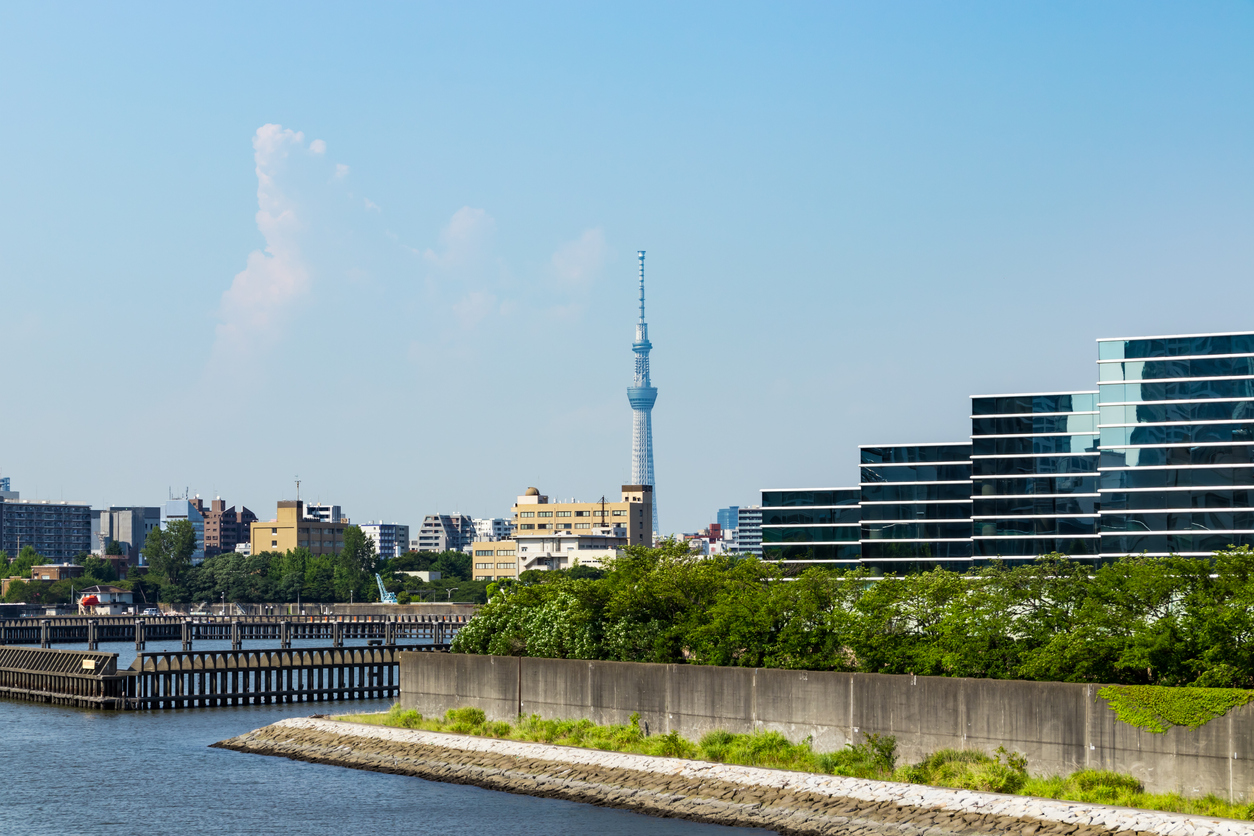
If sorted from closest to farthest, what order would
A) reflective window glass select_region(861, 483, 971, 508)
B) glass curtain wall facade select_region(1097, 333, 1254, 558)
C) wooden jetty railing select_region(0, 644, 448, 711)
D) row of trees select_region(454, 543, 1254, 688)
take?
row of trees select_region(454, 543, 1254, 688) → wooden jetty railing select_region(0, 644, 448, 711) → glass curtain wall facade select_region(1097, 333, 1254, 558) → reflective window glass select_region(861, 483, 971, 508)

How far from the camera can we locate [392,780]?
5897 cm

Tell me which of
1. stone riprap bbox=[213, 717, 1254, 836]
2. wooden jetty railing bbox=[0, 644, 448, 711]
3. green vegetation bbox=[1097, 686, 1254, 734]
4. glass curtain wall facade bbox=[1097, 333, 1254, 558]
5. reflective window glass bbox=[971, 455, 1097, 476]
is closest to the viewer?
stone riprap bbox=[213, 717, 1254, 836]

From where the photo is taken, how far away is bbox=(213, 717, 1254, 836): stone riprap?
4100 centimetres

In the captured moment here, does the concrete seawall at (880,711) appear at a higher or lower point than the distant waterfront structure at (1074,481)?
lower

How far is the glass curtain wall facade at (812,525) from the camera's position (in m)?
178

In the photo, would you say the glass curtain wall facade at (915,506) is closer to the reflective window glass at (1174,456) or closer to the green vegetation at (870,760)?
the reflective window glass at (1174,456)

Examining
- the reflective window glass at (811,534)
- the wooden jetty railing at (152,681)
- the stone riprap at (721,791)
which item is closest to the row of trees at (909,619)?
the stone riprap at (721,791)

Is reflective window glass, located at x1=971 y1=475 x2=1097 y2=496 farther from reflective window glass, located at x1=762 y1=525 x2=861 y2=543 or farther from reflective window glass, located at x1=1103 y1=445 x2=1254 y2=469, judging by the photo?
reflective window glass, located at x1=762 y1=525 x2=861 y2=543

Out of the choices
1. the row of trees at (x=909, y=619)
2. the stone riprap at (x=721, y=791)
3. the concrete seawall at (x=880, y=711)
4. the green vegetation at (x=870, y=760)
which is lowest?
the stone riprap at (x=721, y=791)

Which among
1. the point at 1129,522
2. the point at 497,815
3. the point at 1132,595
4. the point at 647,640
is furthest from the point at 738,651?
the point at 1129,522

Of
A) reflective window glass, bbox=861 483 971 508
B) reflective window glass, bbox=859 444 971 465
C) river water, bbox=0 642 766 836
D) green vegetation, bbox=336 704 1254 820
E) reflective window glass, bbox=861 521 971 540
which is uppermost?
reflective window glass, bbox=859 444 971 465

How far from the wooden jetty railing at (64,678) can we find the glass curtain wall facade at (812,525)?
96027 mm

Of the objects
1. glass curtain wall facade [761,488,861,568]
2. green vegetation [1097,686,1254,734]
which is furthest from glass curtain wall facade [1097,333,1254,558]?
green vegetation [1097,686,1254,734]

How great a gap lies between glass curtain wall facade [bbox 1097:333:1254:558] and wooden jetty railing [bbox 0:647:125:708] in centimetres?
8892
